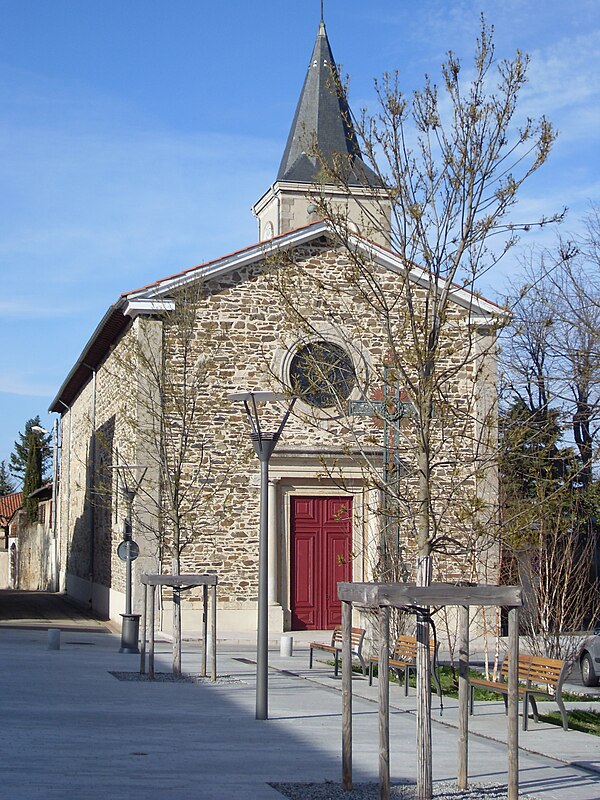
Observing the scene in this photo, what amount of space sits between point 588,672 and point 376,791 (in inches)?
457

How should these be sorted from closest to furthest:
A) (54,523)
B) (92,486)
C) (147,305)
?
(147,305) < (92,486) < (54,523)

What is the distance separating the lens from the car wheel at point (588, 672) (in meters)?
18.6

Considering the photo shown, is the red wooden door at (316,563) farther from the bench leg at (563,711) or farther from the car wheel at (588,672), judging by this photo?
the bench leg at (563,711)

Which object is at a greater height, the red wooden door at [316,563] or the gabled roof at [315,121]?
the gabled roof at [315,121]

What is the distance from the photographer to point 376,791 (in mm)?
7984

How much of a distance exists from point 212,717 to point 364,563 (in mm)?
12116

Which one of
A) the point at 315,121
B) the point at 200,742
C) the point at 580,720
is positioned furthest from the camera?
the point at 315,121

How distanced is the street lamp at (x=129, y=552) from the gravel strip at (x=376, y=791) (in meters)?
11.6

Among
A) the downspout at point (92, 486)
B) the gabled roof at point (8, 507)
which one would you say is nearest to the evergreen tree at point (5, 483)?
the gabled roof at point (8, 507)

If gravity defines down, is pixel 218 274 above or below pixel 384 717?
above

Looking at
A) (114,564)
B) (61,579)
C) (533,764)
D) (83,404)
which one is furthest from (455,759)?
(61,579)

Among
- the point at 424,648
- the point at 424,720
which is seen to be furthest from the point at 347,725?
the point at 424,648

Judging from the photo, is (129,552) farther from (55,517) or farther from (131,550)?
(55,517)

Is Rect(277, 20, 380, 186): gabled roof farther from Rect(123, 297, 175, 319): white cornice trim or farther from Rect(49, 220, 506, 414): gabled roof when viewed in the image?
Rect(123, 297, 175, 319): white cornice trim
